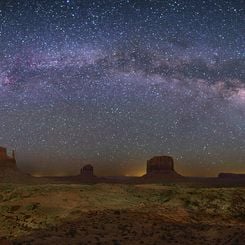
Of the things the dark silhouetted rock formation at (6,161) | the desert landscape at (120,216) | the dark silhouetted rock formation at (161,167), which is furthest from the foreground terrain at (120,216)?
the dark silhouetted rock formation at (161,167)

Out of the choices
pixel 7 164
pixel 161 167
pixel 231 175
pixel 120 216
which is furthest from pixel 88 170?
pixel 120 216

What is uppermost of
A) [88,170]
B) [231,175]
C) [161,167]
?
[161,167]

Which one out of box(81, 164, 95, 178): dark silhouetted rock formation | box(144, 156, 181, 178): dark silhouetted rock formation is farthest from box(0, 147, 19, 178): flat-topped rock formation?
box(144, 156, 181, 178): dark silhouetted rock formation

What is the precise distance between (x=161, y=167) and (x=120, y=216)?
370ft

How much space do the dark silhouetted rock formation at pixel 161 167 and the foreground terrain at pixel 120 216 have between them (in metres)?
95.1

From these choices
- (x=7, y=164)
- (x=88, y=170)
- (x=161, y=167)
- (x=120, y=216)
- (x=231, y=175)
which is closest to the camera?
(x=120, y=216)

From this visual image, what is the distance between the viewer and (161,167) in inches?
5940

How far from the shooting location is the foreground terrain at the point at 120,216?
1283 inches

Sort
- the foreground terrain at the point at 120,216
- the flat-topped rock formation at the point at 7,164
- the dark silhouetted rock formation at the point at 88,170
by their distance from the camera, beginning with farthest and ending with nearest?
the dark silhouetted rock formation at the point at 88,170
the flat-topped rock formation at the point at 7,164
the foreground terrain at the point at 120,216

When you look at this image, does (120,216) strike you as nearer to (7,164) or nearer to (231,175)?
(7,164)

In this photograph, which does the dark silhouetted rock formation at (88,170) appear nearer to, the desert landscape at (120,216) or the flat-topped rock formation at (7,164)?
the flat-topped rock formation at (7,164)

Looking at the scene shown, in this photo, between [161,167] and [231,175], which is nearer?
[161,167]

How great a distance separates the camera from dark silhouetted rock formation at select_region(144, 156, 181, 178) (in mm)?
148250

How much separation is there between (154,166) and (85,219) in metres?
115
